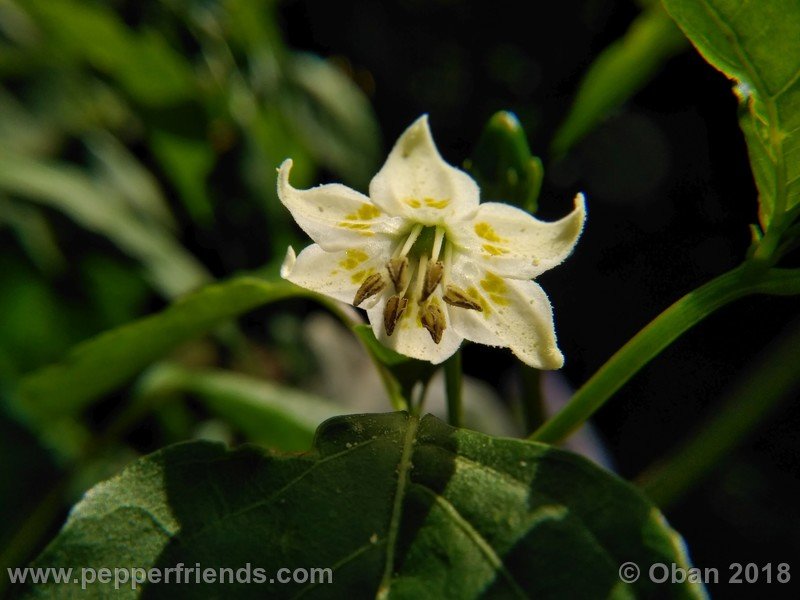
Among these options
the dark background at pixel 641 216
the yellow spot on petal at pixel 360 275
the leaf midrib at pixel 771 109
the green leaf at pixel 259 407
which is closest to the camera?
the leaf midrib at pixel 771 109

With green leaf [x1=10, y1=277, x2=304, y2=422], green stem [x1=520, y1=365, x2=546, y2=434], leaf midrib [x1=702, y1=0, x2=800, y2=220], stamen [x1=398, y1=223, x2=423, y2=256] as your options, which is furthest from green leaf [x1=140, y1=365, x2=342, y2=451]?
leaf midrib [x1=702, y1=0, x2=800, y2=220]

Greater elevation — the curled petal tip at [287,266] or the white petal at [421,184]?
the white petal at [421,184]

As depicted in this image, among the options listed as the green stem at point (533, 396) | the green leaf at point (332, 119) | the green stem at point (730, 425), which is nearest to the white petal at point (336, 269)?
the green stem at point (533, 396)

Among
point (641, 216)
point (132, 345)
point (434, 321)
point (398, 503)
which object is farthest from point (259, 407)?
point (641, 216)

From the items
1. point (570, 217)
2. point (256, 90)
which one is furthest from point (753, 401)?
point (256, 90)

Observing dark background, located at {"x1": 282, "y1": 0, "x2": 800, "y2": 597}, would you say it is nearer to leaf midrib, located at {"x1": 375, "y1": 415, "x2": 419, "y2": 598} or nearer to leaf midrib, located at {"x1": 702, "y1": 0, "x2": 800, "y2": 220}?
leaf midrib, located at {"x1": 702, "y1": 0, "x2": 800, "y2": 220}

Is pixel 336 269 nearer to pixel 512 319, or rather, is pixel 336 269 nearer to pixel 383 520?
pixel 512 319

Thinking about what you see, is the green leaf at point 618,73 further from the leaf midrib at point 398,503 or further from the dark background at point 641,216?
the dark background at point 641,216

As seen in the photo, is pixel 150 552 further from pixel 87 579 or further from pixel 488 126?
pixel 488 126
